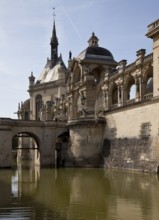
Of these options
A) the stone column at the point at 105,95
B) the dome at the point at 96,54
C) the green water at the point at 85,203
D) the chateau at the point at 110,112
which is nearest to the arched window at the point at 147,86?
the chateau at the point at 110,112

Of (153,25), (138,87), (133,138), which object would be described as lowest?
(133,138)

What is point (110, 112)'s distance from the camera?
118 ft

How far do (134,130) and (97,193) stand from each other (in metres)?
13.3

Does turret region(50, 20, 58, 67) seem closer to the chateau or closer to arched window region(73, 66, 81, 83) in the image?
the chateau

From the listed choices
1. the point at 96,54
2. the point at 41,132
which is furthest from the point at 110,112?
the point at 96,54

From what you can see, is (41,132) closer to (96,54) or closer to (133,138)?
(96,54)

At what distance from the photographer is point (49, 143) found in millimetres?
41875

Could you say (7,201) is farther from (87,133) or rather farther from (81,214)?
(87,133)

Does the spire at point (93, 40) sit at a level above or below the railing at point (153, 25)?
above

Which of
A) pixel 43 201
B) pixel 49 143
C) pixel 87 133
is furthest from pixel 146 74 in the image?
pixel 43 201

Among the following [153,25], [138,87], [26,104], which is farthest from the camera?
[26,104]

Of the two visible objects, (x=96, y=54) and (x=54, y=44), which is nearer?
(x=96, y=54)

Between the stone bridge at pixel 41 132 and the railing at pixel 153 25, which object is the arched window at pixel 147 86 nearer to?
the railing at pixel 153 25

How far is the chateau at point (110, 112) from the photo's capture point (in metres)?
28.2
